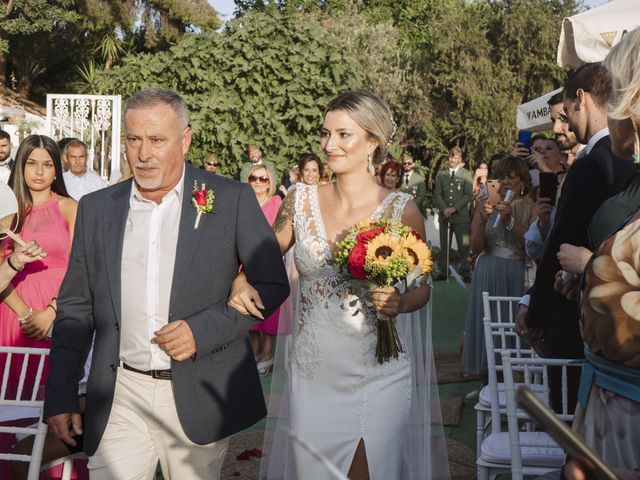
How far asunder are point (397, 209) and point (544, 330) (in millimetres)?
946

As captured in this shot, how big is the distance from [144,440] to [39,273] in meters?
2.44

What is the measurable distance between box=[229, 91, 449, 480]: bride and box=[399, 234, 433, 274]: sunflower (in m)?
0.17

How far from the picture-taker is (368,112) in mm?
4434

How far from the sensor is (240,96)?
682 inches

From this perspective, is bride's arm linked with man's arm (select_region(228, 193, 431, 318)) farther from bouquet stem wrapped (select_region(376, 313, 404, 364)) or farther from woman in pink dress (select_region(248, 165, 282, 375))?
woman in pink dress (select_region(248, 165, 282, 375))

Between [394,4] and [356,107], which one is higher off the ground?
[394,4]

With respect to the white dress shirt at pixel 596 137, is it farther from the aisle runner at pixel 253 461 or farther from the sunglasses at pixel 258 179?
the sunglasses at pixel 258 179

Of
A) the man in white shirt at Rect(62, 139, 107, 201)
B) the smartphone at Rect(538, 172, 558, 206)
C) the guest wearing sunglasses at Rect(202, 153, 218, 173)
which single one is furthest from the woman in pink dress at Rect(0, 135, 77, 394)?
the guest wearing sunglasses at Rect(202, 153, 218, 173)

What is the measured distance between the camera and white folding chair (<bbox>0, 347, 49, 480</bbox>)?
12.9ft

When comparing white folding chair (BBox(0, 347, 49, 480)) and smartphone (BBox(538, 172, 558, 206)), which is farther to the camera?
smartphone (BBox(538, 172, 558, 206))

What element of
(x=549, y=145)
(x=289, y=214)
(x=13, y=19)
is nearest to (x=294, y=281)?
(x=549, y=145)

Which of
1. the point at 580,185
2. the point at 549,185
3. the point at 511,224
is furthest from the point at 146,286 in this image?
the point at 511,224

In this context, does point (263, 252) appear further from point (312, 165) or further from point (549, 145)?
point (312, 165)

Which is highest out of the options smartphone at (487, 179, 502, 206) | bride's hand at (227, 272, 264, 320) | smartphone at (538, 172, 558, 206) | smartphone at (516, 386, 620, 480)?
smartphone at (487, 179, 502, 206)
